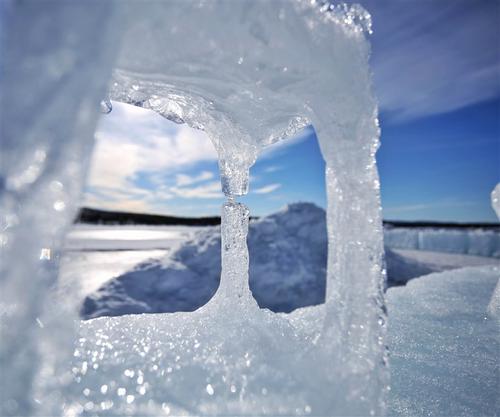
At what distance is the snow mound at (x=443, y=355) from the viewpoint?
179cm

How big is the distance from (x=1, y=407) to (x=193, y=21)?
156 cm

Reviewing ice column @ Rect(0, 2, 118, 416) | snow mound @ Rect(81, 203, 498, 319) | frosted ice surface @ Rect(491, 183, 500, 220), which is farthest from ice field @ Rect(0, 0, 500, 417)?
snow mound @ Rect(81, 203, 498, 319)

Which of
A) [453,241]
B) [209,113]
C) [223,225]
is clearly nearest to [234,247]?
[223,225]

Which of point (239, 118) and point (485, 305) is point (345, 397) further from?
point (485, 305)

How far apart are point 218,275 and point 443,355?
6087 mm

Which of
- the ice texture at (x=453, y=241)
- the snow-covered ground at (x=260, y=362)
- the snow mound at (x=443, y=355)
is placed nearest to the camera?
the snow-covered ground at (x=260, y=362)

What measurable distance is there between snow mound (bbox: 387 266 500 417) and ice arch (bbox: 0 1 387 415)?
20.3 inches

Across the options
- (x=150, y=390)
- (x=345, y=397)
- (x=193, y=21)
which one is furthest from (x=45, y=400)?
(x=193, y=21)

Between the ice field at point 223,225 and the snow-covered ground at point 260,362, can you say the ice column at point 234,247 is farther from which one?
the snow-covered ground at point 260,362

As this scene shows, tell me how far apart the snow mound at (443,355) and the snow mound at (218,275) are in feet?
11.5

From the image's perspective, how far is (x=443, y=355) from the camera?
2418 mm

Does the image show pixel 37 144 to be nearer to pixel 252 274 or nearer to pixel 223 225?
pixel 223 225

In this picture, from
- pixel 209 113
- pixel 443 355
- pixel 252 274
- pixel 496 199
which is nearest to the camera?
pixel 443 355

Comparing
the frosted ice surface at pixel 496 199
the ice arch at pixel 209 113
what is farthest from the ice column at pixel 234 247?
the frosted ice surface at pixel 496 199
